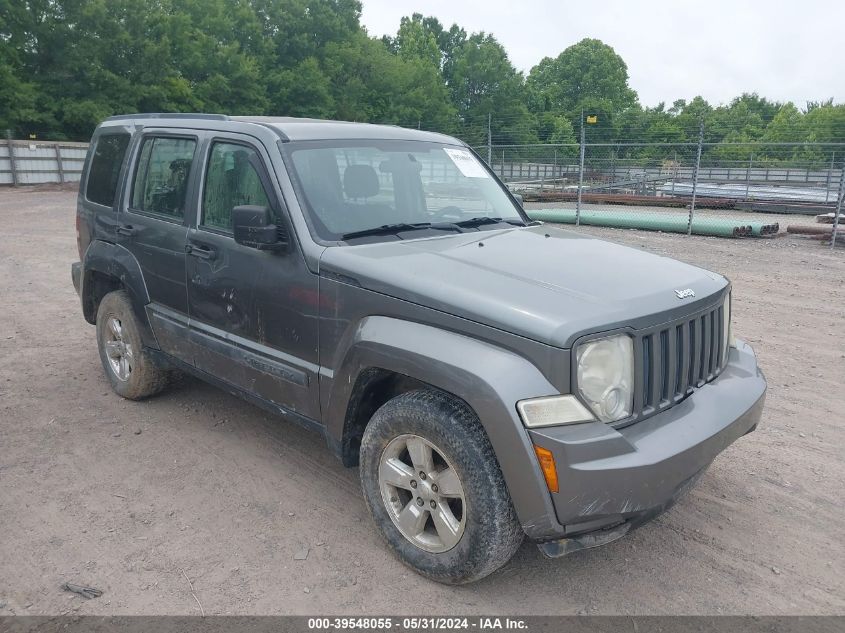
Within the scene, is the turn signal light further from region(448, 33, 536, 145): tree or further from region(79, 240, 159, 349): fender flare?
region(448, 33, 536, 145): tree

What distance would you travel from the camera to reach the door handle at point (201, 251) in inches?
156

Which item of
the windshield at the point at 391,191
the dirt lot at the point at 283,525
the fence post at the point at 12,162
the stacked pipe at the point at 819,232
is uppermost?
the fence post at the point at 12,162

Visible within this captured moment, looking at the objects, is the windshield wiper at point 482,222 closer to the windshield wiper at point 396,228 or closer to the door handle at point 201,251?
the windshield wiper at point 396,228

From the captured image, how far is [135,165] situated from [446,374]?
10.4 ft

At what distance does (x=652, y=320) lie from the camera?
9.39 feet

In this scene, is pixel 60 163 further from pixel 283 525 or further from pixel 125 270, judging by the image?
pixel 283 525

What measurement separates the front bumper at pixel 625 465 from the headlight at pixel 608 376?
0.09 meters

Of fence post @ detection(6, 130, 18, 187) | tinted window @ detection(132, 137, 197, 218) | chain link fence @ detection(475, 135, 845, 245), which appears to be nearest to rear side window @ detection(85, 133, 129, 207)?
tinted window @ detection(132, 137, 197, 218)

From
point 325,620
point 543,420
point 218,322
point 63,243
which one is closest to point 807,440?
point 543,420

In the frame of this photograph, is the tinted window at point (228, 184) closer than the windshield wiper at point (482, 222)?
Yes

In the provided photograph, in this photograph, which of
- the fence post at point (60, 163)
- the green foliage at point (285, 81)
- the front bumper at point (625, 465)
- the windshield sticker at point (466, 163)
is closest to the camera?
the front bumper at point (625, 465)

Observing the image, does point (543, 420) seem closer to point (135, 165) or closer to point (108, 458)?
point (108, 458)

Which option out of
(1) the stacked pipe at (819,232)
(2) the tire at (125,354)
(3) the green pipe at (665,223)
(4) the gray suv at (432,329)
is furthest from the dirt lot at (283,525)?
(3) the green pipe at (665,223)

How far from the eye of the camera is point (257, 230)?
3.43 meters
